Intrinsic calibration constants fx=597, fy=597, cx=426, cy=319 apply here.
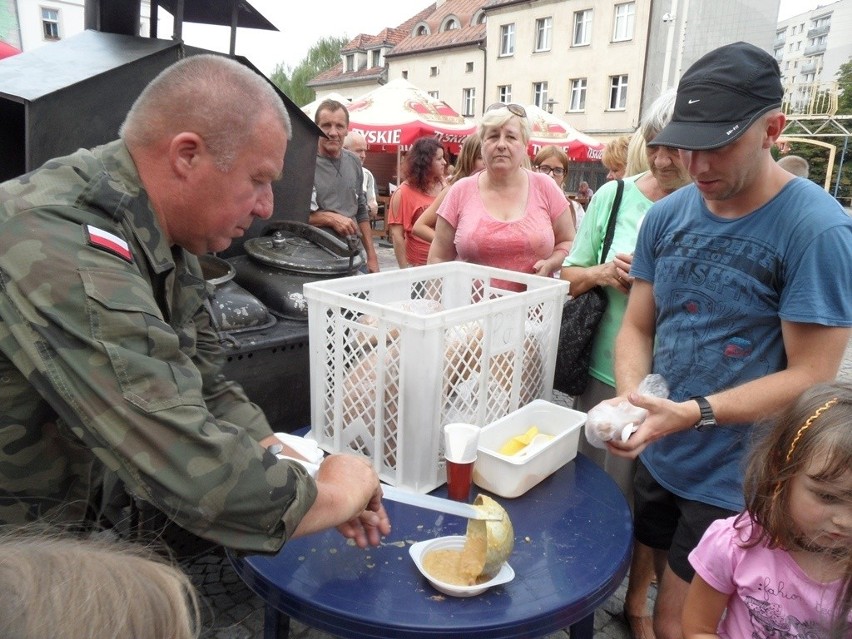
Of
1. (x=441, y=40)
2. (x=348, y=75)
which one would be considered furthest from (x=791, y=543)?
(x=348, y=75)

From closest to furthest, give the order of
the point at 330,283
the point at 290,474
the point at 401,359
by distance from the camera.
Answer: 1. the point at 290,474
2. the point at 401,359
3. the point at 330,283

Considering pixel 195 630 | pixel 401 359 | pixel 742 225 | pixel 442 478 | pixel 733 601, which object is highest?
pixel 742 225

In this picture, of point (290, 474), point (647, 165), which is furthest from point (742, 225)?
point (290, 474)

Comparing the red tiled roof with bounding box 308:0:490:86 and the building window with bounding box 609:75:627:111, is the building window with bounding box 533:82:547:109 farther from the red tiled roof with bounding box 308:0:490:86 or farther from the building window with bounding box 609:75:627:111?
the red tiled roof with bounding box 308:0:490:86

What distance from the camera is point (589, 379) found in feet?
7.78

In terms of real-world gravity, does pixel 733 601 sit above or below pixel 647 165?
below

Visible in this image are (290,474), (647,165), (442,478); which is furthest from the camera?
(647,165)

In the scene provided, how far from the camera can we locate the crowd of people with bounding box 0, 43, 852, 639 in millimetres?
908

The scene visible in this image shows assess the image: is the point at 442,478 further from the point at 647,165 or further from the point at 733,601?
the point at 647,165

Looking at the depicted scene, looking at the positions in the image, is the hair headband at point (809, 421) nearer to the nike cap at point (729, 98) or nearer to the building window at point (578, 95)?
the nike cap at point (729, 98)

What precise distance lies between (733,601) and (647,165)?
62.2 inches

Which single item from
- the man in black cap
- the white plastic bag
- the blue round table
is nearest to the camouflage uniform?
the blue round table

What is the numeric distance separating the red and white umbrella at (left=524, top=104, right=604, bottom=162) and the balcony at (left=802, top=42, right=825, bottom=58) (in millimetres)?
75444

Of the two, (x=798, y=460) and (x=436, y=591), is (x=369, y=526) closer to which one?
(x=436, y=591)
